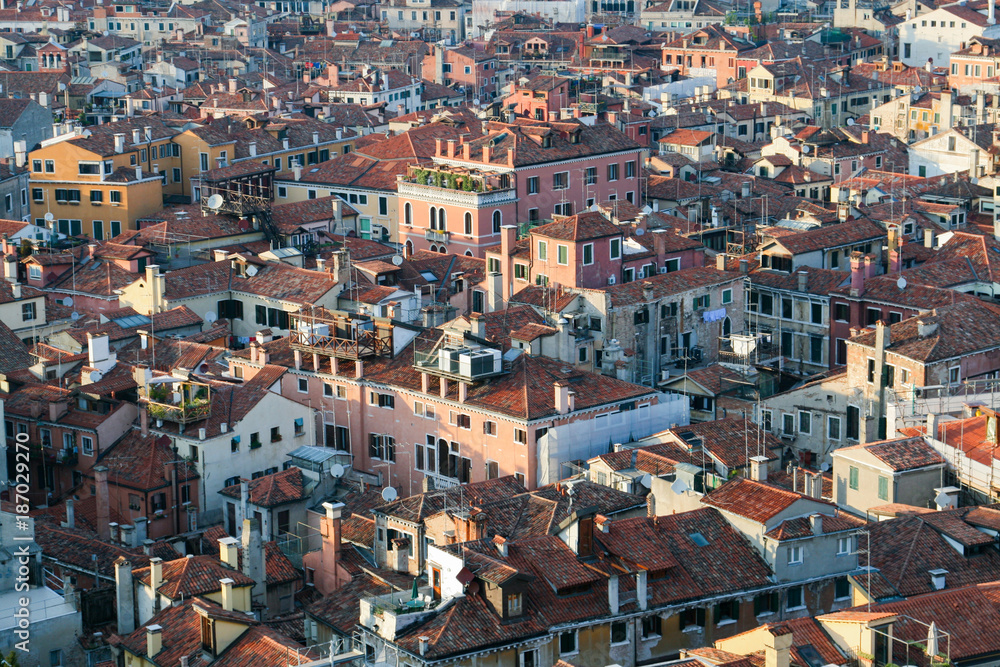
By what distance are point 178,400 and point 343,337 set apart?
6.52 meters

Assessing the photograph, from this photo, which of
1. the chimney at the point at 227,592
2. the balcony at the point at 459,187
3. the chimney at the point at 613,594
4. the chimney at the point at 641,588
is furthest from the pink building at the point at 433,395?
the balcony at the point at 459,187

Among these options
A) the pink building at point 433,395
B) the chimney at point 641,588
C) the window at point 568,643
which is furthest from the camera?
the pink building at point 433,395

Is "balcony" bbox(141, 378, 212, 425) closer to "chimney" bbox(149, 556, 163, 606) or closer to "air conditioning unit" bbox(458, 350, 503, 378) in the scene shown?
"air conditioning unit" bbox(458, 350, 503, 378)

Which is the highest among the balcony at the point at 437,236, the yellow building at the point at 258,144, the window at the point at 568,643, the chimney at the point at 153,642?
the yellow building at the point at 258,144

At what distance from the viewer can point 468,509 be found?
51594 millimetres

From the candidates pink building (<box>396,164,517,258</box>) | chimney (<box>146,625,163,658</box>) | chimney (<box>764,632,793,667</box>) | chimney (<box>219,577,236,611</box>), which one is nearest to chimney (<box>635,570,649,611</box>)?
chimney (<box>764,632,793,667</box>)

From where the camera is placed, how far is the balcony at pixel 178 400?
62.5 metres

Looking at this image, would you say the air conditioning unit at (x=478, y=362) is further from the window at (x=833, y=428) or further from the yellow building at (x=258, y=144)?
the yellow building at (x=258, y=144)

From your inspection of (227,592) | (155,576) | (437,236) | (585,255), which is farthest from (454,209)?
(227,592)

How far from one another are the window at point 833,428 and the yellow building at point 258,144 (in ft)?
145

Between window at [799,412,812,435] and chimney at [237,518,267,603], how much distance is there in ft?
71.1

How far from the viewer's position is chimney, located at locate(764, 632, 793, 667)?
135ft

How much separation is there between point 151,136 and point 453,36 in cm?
8996

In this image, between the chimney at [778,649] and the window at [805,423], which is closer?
the chimney at [778,649]
